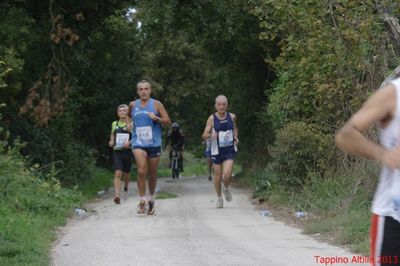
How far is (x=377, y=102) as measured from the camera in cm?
347

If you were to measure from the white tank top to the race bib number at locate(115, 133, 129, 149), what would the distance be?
10.3 m

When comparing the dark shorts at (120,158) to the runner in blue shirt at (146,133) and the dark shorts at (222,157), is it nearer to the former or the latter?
the dark shorts at (222,157)

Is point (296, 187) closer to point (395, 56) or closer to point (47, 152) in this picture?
point (395, 56)

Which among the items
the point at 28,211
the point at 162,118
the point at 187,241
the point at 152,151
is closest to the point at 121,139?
the point at 152,151

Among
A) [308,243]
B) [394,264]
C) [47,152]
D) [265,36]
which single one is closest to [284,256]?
[308,243]

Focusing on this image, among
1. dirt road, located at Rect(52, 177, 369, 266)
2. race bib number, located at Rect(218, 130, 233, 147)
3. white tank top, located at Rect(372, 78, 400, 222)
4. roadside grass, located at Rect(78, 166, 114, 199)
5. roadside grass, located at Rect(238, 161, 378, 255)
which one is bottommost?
roadside grass, located at Rect(78, 166, 114, 199)

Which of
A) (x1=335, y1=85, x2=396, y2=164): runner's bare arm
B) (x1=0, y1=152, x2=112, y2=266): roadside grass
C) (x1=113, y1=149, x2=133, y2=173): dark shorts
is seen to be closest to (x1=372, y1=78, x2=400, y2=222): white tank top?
(x1=335, y1=85, x2=396, y2=164): runner's bare arm

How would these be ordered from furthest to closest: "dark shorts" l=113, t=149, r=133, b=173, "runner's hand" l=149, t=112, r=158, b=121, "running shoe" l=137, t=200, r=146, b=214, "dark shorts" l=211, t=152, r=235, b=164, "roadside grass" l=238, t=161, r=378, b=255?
"dark shorts" l=113, t=149, r=133, b=173
"dark shorts" l=211, t=152, r=235, b=164
"running shoe" l=137, t=200, r=146, b=214
"runner's hand" l=149, t=112, r=158, b=121
"roadside grass" l=238, t=161, r=378, b=255

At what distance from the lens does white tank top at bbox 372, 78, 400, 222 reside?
3.49 metres

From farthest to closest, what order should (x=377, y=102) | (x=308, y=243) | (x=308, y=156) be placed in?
(x=308, y=156) < (x=308, y=243) < (x=377, y=102)

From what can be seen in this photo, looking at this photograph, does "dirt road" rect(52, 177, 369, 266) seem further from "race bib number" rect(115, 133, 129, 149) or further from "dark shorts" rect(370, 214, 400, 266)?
"dark shorts" rect(370, 214, 400, 266)

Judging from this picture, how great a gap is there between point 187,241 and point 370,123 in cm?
535

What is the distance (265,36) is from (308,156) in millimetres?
2244

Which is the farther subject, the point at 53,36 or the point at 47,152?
the point at 47,152
